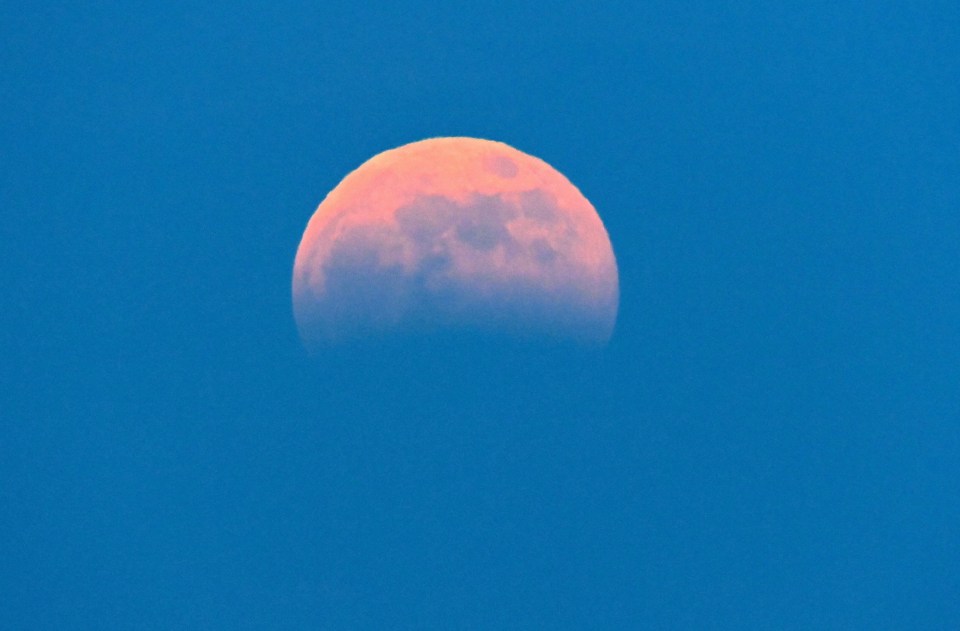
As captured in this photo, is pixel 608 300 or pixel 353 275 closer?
pixel 353 275

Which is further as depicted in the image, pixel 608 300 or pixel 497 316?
pixel 608 300

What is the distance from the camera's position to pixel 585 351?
708 inches

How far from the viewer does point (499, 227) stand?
16469mm

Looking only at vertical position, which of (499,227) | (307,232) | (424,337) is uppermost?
(307,232)

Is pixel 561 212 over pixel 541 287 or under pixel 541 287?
over

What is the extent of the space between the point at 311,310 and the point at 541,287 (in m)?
3.38

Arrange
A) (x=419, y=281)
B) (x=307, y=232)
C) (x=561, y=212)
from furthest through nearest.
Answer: (x=307, y=232) → (x=561, y=212) → (x=419, y=281)

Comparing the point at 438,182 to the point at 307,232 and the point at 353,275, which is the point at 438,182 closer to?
the point at 353,275

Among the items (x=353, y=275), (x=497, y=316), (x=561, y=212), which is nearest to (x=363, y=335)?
(x=353, y=275)

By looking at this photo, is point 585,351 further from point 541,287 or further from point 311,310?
point 311,310

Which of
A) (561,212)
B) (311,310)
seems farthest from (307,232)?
(561,212)

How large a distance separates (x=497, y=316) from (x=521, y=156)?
8.82 feet

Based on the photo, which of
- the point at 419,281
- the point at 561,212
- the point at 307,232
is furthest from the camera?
the point at 307,232

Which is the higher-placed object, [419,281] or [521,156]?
[521,156]
